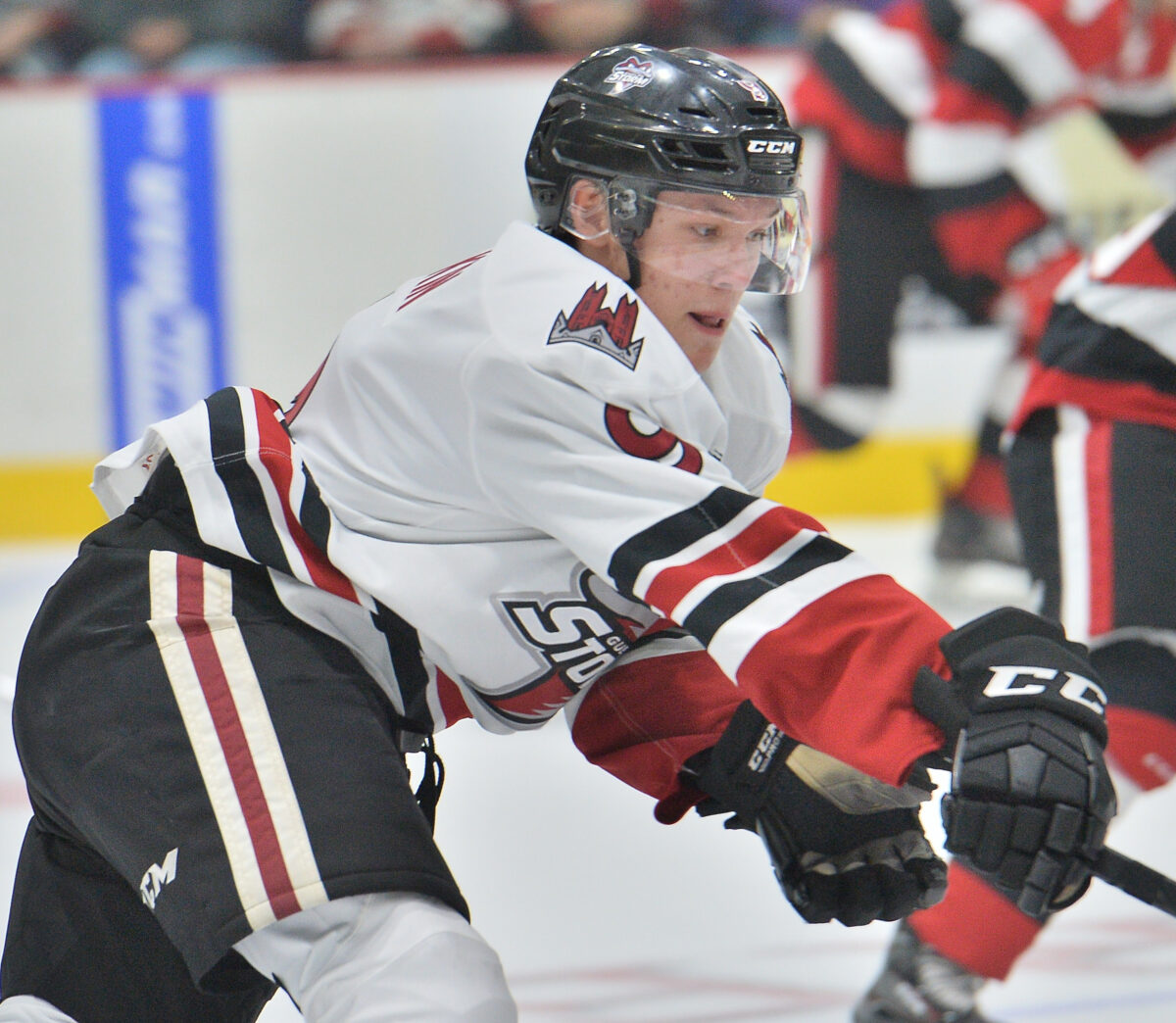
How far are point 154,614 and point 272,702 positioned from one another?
0.43ft

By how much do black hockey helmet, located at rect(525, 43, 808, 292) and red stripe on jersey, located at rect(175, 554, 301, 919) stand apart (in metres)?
0.44

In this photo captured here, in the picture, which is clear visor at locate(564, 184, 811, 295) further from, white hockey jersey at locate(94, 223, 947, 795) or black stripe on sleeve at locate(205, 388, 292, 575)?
black stripe on sleeve at locate(205, 388, 292, 575)

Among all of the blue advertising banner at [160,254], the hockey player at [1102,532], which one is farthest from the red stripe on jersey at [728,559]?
the blue advertising banner at [160,254]

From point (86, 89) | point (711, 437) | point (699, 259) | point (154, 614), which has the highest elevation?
point (699, 259)

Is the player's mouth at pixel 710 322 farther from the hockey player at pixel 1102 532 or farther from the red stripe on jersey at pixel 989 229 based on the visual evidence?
the red stripe on jersey at pixel 989 229

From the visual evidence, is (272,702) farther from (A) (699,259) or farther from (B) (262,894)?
(A) (699,259)

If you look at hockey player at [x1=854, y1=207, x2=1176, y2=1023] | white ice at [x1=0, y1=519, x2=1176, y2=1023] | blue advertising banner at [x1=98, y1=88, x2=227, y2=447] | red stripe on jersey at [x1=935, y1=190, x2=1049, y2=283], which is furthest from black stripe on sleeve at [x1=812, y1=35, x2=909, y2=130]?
hockey player at [x1=854, y1=207, x2=1176, y2=1023]

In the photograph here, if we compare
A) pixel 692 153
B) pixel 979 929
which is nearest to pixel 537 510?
pixel 692 153

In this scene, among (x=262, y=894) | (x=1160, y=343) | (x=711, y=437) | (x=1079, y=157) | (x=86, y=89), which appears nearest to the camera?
(x=262, y=894)

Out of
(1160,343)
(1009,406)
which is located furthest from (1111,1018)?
(1009,406)

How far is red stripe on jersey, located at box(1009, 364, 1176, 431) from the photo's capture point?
2.04m

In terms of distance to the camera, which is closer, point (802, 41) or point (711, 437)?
point (711, 437)

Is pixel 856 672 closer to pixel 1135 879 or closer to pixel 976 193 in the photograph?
pixel 1135 879

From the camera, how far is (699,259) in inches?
59.1
